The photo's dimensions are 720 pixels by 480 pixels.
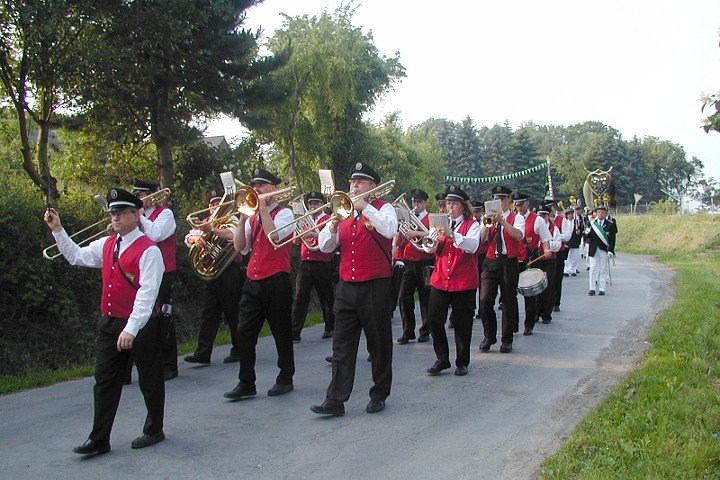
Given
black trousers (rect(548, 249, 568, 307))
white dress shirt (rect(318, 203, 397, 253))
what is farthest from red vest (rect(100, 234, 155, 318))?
black trousers (rect(548, 249, 568, 307))

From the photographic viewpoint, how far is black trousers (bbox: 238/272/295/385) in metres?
6.25

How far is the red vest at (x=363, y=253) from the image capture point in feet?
19.1

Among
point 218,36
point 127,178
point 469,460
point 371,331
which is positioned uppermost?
point 218,36

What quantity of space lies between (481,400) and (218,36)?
11080 millimetres

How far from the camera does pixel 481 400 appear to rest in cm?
620

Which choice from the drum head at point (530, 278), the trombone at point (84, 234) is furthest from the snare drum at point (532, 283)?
the trombone at point (84, 234)

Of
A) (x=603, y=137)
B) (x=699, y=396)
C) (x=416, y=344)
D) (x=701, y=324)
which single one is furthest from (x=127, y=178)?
(x=603, y=137)

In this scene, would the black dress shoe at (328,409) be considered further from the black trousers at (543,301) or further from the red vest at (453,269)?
the black trousers at (543,301)

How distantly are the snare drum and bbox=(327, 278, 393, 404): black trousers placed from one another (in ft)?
12.8

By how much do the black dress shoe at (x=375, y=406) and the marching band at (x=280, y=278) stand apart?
16mm

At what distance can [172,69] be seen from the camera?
14.3 metres

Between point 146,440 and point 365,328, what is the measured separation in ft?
6.73

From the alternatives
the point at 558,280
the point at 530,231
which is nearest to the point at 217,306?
the point at 530,231

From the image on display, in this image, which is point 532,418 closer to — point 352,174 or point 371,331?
point 371,331
